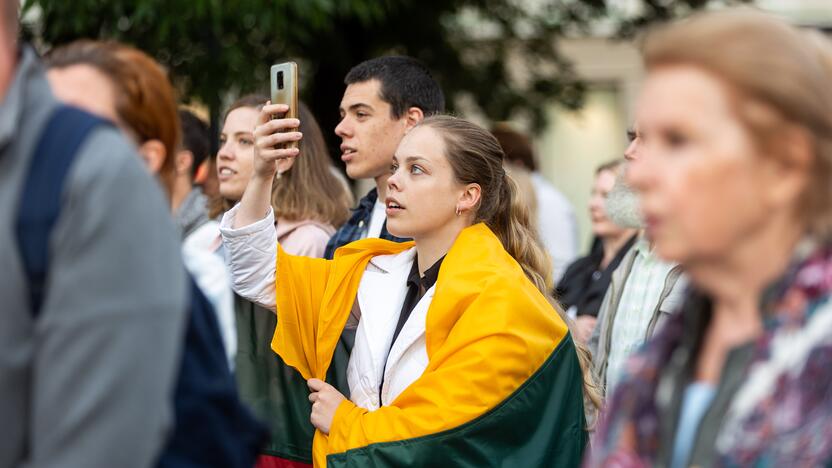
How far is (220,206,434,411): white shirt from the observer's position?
4.06 m

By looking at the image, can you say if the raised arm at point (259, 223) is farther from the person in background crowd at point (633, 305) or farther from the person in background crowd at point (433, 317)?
the person in background crowd at point (633, 305)

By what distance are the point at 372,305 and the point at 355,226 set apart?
2.80ft

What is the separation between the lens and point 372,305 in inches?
168

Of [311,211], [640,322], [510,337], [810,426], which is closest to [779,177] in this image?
[810,426]

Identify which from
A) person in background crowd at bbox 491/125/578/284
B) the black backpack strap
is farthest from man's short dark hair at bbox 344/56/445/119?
the black backpack strap

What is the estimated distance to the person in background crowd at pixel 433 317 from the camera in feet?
12.5

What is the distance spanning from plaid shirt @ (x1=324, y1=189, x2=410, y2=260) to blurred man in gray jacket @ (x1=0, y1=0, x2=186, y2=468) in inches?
115

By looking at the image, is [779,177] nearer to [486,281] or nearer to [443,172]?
[486,281]

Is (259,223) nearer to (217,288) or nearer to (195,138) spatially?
(217,288)

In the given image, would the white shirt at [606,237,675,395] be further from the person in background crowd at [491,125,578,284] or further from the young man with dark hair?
the person in background crowd at [491,125,578,284]

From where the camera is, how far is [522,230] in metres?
4.45

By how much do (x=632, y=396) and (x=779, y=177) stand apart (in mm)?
453

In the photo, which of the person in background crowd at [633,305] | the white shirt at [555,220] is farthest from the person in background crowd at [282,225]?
the white shirt at [555,220]

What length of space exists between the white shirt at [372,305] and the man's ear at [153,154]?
5.50ft
